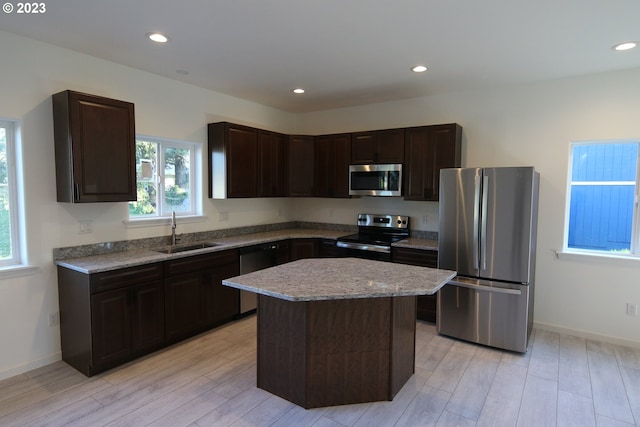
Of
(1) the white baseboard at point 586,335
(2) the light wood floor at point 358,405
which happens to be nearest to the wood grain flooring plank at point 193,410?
(2) the light wood floor at point 358,405

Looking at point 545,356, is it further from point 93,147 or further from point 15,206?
point 15,206

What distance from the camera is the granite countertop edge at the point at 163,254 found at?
289cm

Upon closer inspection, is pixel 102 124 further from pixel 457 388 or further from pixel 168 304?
pixel 457 388

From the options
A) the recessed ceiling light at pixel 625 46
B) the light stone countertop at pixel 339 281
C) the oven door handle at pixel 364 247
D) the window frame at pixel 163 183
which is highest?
the recessed ceiling light at pixel 625 46

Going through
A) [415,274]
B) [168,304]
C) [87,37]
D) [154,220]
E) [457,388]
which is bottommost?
[457,388]

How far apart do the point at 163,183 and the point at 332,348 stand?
2.66 metres

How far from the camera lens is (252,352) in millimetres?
3311

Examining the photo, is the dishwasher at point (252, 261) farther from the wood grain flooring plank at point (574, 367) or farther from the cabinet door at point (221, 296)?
the wood grain flooring plank at point (574, 367)

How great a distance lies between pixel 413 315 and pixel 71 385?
269 centimetres

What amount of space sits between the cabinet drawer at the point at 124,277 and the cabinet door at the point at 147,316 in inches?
2.6

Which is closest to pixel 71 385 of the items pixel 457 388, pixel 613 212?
pixel 457 388

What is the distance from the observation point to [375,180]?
4559mm

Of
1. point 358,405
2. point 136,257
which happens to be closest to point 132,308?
point 136,257

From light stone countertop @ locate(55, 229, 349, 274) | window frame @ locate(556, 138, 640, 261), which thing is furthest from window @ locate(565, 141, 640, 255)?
light stone countertop @ locate(55, 229, 349, 274)
